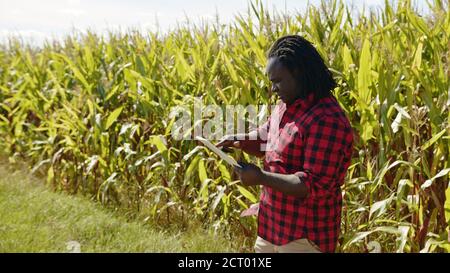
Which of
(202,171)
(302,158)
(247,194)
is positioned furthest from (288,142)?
(202,171)

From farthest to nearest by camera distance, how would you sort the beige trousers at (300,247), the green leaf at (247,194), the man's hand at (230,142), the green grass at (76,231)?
the green grass at (76,231) → the green leaf at (247,194) → the man's hand at (230,142) → the beige trousers at (300,247)

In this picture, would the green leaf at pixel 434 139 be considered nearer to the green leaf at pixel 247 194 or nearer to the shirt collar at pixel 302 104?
the shirt collar at pixel 302 104

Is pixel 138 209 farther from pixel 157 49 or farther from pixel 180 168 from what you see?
pixel 157 49

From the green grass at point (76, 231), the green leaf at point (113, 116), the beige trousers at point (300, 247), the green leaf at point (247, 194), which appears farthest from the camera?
the green leaf at point (113, 116)

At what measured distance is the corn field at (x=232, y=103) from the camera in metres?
2.81

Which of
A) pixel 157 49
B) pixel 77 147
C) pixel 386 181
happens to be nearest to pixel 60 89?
pixel 77 147

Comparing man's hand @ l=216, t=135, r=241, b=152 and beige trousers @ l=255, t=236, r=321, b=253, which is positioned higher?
man's hand @ l=216, t=135, r=241, b=152

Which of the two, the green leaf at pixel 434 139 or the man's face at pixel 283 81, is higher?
the man's face at pixel 283 81

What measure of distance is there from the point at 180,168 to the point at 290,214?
2.13 m

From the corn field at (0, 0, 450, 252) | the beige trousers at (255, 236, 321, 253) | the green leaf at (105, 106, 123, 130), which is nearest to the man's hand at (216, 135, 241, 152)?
the beige trousers at (255, 236, 321, 253)

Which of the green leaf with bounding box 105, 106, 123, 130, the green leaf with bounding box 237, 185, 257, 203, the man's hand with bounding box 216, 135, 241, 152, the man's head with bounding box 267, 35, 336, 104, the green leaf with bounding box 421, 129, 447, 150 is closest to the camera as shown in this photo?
the man's head with bounding box 267, 35, 336, 104

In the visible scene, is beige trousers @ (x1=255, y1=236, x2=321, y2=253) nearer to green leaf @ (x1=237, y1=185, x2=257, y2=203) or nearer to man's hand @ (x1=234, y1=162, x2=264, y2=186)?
man's hand @ (x1=234, y1=162, x2=264, y2=186)

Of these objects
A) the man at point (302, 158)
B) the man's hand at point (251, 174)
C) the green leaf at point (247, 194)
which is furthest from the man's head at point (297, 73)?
the green leaf at point (247, 194)

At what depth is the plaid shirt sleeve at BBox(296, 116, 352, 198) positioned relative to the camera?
193 cm
